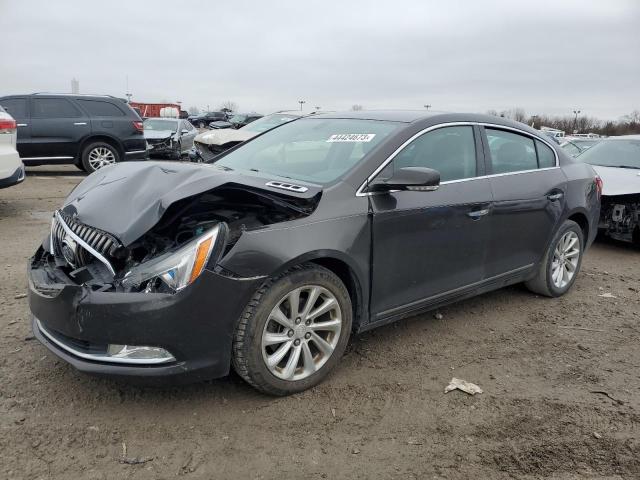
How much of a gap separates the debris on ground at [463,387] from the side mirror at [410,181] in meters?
1.19

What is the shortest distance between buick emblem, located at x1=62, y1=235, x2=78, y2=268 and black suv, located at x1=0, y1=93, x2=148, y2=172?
944cm

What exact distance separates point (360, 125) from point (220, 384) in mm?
2028

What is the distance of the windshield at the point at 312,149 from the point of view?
357 centimetres

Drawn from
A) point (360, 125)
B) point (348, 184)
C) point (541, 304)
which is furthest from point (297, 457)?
point (541, 304)

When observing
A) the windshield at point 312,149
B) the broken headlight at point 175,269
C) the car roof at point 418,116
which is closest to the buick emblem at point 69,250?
the broken headlight at point 175,269

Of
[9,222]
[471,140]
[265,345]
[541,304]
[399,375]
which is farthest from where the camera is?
[9,222]

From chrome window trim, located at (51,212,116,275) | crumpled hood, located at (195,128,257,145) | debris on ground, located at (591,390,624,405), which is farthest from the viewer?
crumpled hood, located at (195,128,257,145)

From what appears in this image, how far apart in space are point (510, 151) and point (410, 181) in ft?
5.29

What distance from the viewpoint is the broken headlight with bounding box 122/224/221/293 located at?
2.65 m

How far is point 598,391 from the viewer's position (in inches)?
131

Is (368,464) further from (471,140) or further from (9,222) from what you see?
(9,222)

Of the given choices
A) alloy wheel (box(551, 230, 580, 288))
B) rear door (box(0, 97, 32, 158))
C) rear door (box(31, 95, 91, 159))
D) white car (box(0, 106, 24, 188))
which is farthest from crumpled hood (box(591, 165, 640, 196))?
rear door (box(0, 97, 32, 158))

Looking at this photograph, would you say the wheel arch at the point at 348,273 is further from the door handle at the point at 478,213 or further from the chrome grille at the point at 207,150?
the chrome grille at the point at 207,150

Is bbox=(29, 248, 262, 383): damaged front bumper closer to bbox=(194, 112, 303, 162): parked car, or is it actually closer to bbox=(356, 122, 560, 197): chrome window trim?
bbox=(356, 122, 560, 197): chrome window trim
